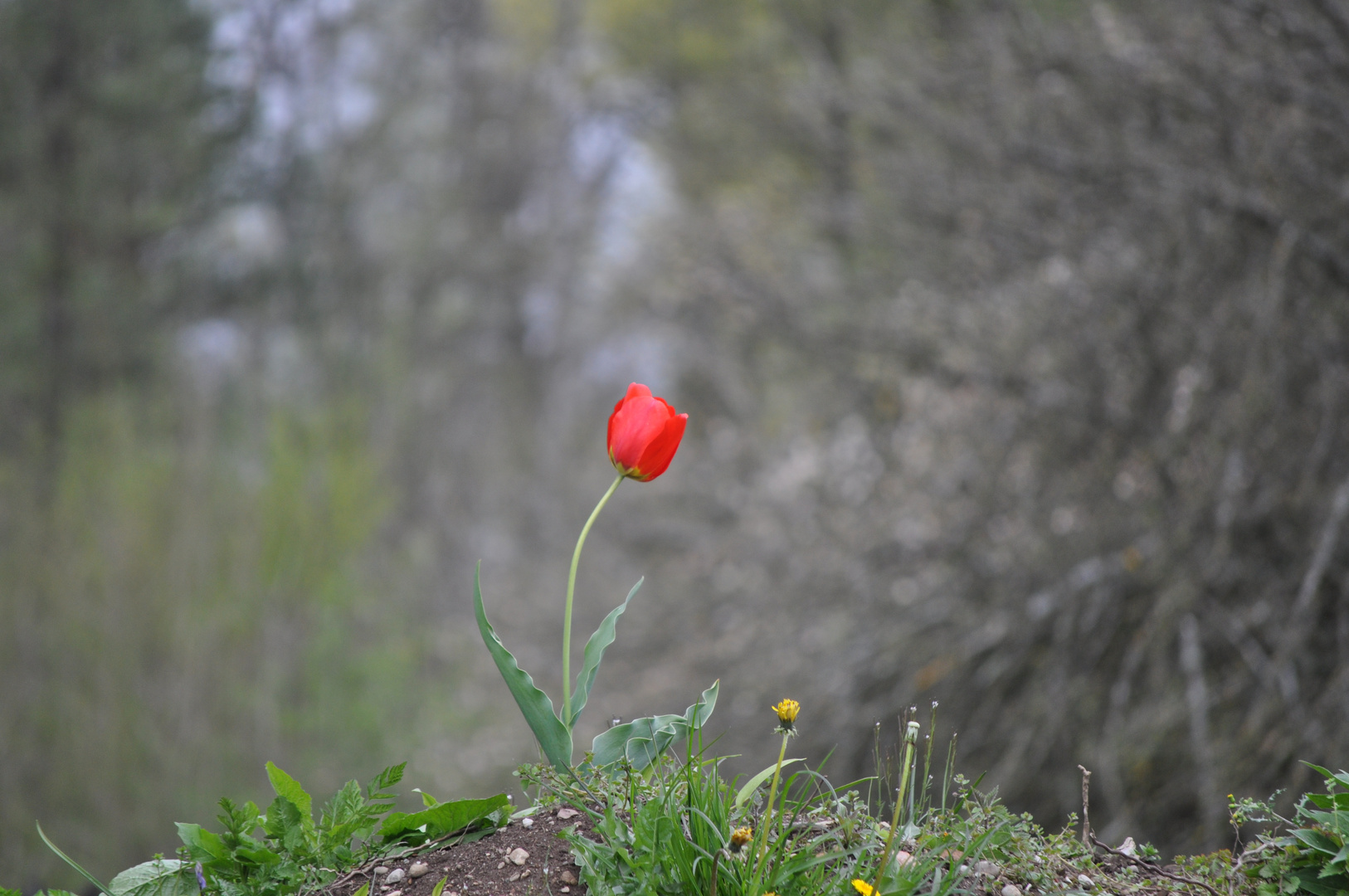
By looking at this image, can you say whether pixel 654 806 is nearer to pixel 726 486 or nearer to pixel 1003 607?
pixel 1003 607

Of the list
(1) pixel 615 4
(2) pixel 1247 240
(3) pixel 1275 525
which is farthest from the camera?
(1) pixel 615 4

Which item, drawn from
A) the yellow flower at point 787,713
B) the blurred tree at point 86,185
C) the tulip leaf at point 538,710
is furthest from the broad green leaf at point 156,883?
the blurred tree at point 86,185

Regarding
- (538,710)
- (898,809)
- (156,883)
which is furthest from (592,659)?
(156,883)

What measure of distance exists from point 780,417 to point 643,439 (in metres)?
7.47

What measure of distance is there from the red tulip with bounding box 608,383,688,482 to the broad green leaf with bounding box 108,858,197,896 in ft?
2.96

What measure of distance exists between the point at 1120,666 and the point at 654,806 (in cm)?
260

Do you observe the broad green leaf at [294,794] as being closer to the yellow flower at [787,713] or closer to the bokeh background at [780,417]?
the yellow flower at [787,713]

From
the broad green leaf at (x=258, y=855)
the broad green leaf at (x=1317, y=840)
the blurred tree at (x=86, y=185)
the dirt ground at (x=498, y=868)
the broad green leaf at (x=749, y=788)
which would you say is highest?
the blurred tree at (x=86, y=185)

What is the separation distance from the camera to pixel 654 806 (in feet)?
4.17

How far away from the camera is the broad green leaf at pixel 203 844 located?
1369mm

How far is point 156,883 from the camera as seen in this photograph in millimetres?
1400

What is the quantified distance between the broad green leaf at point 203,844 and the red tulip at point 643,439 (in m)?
0.82

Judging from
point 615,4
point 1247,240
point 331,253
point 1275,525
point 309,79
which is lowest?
point 1275,525

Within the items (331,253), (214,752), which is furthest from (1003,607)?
(331,253)
